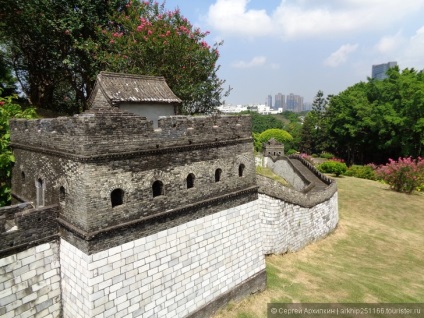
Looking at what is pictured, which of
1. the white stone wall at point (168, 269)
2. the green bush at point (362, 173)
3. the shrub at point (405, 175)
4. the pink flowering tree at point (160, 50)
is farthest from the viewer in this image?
the green bush at point (362, 173)

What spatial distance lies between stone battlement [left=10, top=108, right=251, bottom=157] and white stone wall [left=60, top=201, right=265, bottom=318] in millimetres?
2470

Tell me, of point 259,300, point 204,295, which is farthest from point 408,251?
point 204,295

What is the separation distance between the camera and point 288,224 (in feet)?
52.2

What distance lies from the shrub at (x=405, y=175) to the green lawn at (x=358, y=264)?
3.11 meters

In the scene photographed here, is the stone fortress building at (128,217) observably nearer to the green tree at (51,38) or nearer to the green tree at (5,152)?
the green tree at (5,152)

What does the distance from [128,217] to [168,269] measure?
213 cm

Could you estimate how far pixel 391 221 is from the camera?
24.6m

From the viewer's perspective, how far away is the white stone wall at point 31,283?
23.7 feet

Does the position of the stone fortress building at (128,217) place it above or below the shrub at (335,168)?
above

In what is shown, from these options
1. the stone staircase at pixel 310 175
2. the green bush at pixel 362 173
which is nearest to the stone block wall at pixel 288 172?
the stone staircase at pixel 310 175

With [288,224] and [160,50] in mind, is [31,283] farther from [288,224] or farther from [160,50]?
[160,50]

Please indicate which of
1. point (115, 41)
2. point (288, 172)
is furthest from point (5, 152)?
point (288, 172)

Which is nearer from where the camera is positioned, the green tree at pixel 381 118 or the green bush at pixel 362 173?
the green bush at pixel 362 173

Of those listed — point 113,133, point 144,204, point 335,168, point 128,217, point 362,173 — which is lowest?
point 362,173
